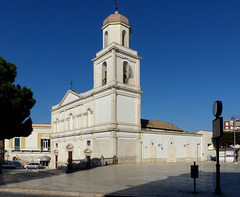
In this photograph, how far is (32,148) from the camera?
5941cm

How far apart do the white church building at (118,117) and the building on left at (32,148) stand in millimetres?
19898

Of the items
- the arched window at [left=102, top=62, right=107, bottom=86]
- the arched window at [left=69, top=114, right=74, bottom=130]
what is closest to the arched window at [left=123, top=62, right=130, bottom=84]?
the arched window at [left=102, top=62, right=107, bottom=86]

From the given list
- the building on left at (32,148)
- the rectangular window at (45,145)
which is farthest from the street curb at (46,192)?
the rectangular window at (45,145)

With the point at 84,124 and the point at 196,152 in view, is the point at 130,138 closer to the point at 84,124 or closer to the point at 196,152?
the point at 84,124

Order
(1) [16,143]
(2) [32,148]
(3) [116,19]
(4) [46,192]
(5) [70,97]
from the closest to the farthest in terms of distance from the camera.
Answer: (4) [46,192] < (3) [116,19] < (5) [70,97] < (1) [16,143] < (2) [32,148]

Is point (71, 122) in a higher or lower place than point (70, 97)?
lower

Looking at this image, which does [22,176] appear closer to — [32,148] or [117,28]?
[117,28]

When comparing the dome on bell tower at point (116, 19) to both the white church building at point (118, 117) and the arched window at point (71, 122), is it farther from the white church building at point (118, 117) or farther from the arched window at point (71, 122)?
the arched window at point (71, 122)

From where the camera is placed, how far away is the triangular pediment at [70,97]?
42.4m

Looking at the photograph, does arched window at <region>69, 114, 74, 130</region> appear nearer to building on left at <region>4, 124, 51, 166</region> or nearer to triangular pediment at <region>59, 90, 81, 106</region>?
triangular pediment at <region>59, 90, 81, 106</region>

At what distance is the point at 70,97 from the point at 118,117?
48.7 feet

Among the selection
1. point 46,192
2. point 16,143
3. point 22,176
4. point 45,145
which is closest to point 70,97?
point 45,145

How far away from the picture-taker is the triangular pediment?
42.4 metres

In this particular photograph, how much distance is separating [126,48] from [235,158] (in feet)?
71.5
